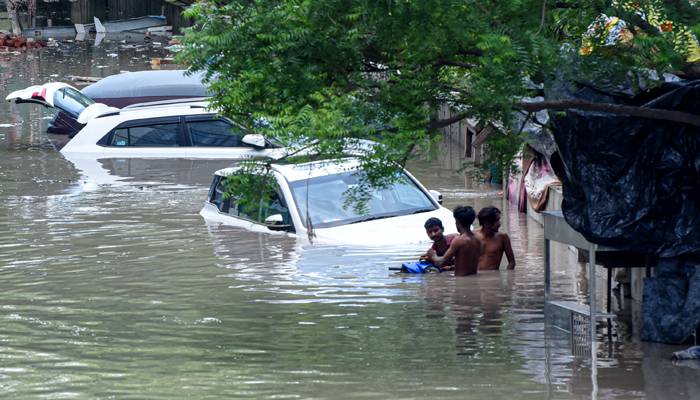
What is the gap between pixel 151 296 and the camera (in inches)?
496

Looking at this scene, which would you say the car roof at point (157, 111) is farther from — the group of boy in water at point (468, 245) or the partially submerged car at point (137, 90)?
the group of boy in water at point (468, 245)

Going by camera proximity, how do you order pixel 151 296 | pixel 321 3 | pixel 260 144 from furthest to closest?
pixel 260 144 → pixel 151 296 → pixel 321 3

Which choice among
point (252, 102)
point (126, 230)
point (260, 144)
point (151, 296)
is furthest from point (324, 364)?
point (260, 144)

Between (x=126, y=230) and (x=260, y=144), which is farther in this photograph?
(x=260, y=144)

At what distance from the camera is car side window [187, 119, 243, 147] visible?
22625 mm

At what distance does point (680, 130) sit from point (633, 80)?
68 centimetres

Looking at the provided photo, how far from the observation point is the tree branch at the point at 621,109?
31.0 ft

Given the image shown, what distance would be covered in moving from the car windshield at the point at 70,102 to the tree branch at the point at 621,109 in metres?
17.7

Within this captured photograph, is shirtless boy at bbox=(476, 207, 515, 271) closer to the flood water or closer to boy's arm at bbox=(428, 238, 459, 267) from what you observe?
the flood water

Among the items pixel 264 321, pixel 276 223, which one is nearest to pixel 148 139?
pixel 276 223

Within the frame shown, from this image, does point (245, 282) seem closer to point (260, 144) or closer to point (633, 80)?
point (633, 80)

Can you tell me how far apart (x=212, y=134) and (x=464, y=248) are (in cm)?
1058

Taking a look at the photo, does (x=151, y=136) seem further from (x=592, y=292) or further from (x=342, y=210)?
(x=592, y=292)

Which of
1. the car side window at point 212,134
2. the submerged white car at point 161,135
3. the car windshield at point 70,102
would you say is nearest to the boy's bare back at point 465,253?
the submerged white car at point 161,135
